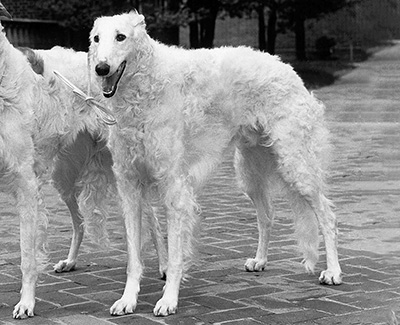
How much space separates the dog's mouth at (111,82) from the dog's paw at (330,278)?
1953 millimetres

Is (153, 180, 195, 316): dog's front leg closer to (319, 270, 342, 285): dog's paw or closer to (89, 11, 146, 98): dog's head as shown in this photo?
(89, 11, 146, 98): dog's head

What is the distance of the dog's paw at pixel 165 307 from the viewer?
5738mm

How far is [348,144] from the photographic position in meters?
14.9

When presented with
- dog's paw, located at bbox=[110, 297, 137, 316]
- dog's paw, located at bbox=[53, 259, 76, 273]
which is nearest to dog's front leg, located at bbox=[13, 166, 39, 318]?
dog's paw, located at bbox=[110, 297, 137, 316]

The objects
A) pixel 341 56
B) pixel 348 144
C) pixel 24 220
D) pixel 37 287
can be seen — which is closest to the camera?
pixel 24 220

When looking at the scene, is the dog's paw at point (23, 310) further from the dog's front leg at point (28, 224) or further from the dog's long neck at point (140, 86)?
the dog's long neck at point (140, 86)

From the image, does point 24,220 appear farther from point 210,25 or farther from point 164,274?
point 210,25

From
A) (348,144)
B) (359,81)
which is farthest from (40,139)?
(359,81)

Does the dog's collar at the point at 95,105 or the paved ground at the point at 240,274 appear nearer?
the paved ground at the point at 240,274

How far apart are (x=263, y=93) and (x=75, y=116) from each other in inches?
52.8

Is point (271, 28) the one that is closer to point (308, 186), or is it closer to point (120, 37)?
point (308, 186)

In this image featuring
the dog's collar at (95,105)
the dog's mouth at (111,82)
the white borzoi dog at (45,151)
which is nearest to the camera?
the dog's mouth at (111,82)

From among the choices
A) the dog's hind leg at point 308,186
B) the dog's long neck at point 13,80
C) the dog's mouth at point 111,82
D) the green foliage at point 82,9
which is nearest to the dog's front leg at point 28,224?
the dog's long neck at point 13,80

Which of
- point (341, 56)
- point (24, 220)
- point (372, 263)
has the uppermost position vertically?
point (24, 220)
